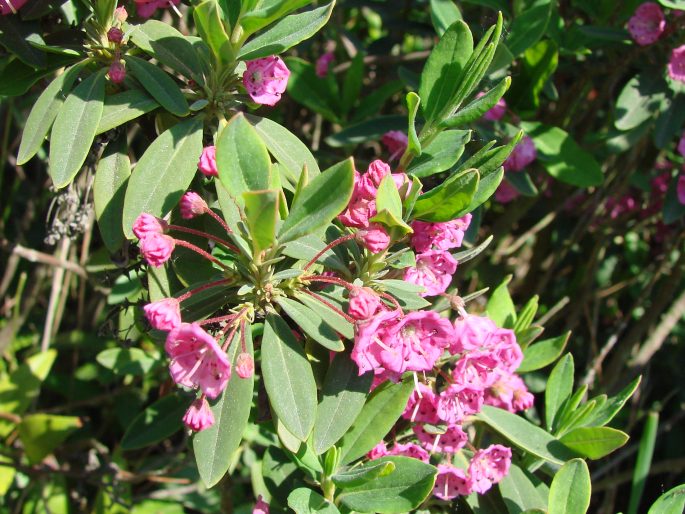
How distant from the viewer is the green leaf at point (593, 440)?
1.43 meters

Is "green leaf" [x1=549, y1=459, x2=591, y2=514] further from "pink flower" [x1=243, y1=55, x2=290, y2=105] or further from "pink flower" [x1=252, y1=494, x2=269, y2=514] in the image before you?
"pink flower" [x1=243, y1=55, x2=290, y2=105]

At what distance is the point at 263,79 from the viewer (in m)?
1.36

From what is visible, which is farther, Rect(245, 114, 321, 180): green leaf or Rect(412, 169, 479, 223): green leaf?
Rect(245, 114, 321, 180): green leaf

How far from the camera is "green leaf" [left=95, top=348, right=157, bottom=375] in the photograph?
6.62ft

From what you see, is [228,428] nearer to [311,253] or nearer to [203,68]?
[311,253]

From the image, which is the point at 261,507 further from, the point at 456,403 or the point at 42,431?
the point at 42,431

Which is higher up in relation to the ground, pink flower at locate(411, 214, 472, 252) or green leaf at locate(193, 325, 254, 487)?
pink flower at locate(411, 214, 472, 252)

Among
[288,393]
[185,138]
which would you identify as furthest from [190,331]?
[185,138]

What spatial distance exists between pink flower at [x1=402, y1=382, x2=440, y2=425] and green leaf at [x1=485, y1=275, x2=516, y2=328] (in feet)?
1.04

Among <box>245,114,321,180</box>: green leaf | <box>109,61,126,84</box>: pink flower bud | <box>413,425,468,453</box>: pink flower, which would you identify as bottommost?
<box>413,425,468,453</box>: pink flower

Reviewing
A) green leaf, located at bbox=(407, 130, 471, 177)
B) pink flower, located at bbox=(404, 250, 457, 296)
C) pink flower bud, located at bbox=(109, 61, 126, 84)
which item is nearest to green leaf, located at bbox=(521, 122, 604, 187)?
green leaf, located at bbox=(407, 130, 471, 177)

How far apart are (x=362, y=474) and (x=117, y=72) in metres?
0.84

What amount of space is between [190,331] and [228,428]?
0.23m

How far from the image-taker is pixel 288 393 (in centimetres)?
121
